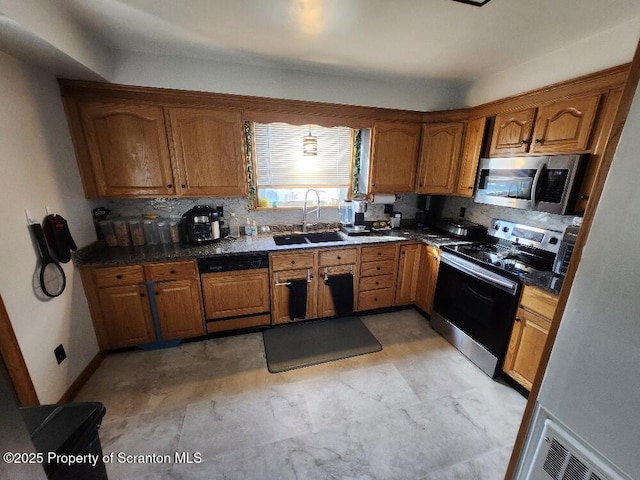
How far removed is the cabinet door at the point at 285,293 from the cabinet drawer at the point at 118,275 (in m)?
1.14

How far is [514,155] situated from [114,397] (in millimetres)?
3714

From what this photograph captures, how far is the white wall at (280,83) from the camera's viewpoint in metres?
2.21

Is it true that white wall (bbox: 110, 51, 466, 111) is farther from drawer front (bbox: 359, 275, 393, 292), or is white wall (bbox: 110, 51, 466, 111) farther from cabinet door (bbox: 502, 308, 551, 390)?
cabinet door (bbox: 502, 308, 551, 390)

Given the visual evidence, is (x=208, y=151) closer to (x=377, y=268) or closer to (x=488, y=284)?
(x=377, y=268)

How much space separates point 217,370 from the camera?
2.22 metres

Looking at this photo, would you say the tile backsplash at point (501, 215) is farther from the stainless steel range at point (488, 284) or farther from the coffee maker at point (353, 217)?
the coffee maker at point (353, 217)

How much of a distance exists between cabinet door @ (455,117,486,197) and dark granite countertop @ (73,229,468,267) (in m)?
0.58

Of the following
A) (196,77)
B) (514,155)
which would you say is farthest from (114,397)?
(514,155)

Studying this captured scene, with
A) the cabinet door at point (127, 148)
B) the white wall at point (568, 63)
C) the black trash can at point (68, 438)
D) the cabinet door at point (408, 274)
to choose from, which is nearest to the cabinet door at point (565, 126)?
the white wall at point (568, 63)

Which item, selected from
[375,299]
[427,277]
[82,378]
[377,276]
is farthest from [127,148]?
[427,277]

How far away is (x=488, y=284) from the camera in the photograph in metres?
2.15

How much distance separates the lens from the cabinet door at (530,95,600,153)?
1771 mm

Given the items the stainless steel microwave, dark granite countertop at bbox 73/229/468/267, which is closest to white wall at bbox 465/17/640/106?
the stainless steel microwave

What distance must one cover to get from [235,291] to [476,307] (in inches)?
85.7
